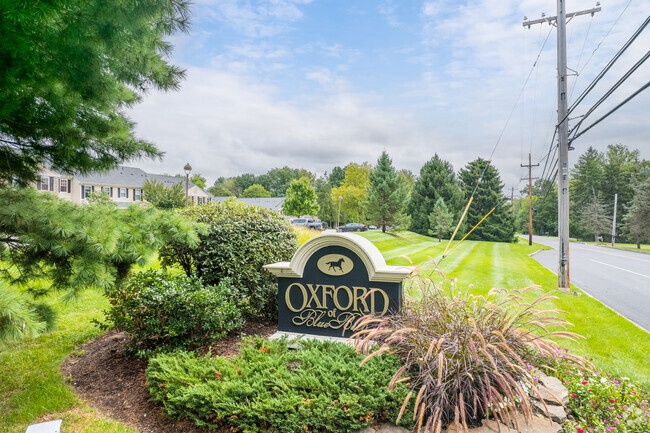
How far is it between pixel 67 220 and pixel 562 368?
450 cm

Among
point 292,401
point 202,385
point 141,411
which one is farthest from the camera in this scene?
point 141,411

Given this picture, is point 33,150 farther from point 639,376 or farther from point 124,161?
point 639,376

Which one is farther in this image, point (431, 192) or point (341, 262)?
point (431, 192)

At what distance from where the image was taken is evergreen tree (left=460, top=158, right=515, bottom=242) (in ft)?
45.6

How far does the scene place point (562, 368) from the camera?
9.89 ft

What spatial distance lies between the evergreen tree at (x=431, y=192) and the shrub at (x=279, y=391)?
13446 millimetres

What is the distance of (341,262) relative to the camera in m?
3.69

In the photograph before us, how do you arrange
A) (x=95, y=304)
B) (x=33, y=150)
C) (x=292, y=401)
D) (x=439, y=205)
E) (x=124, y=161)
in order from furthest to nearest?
(x=439, y=205)
(x=95, y=304)
(x=124, y=161)
(x=33, y=150)
(x=292, y=401)

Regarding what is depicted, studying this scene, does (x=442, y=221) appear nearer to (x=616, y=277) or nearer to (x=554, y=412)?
(x=616, y=277)

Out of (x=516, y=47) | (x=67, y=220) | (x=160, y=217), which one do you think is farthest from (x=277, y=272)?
(x=516, y=47)

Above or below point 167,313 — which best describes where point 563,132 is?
above

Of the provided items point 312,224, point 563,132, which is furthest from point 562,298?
point 312,224

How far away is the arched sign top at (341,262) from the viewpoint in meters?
3.47

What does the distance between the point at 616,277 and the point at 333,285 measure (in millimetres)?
5847
